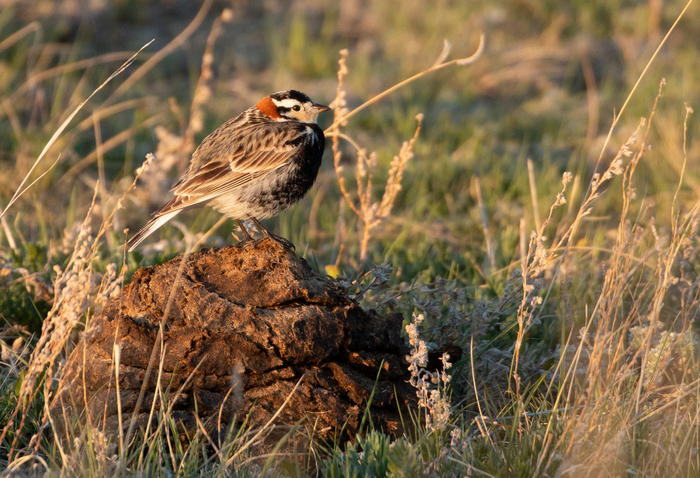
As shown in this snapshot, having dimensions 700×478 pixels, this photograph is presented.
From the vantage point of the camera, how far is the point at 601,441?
340 centimetres

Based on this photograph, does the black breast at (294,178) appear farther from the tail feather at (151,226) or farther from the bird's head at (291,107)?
the tail feather at (151,226)

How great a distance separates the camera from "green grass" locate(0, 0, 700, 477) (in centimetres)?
356

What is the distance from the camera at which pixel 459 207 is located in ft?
26.4

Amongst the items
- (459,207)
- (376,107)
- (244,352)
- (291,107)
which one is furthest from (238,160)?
(376,107)

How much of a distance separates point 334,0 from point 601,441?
40.0 feet

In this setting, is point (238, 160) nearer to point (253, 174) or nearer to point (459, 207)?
point (253, 174)

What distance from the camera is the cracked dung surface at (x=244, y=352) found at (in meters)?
3.83

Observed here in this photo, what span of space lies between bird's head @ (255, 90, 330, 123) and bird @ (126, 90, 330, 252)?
23cm

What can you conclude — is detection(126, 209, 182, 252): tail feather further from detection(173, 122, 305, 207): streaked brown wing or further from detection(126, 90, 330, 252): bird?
detection(173, 122, 305, 207): streaked brown wing

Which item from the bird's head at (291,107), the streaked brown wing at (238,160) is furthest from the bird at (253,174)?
the bird's head at (291,107)

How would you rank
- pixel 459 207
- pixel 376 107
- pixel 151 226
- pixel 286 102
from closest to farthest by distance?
1. pixel 151 226
2. pixel 286 102
3. pixel 459 207
4. pixel 376 107

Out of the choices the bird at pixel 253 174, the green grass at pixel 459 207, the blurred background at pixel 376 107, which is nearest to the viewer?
the green grass at pixel 459 207

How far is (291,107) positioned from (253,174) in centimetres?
77

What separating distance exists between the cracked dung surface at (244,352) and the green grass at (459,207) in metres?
0.21
